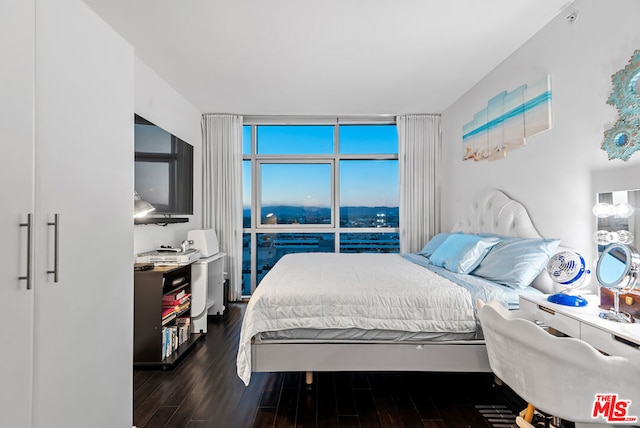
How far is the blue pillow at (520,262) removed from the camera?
2230 mm

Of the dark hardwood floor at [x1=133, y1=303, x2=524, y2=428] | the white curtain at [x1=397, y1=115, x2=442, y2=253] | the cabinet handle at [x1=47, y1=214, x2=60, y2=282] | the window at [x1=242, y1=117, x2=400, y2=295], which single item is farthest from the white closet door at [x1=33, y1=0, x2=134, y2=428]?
the white curtain at [x1=397, y1=115, x2=442, y2=253]

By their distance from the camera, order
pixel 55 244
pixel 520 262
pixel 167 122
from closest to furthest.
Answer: pixel 55 244 < pixel 520 262 < pixel 167 122

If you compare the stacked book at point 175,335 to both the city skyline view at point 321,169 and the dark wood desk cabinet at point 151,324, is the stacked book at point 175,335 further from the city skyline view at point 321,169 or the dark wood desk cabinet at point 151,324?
the city skyline view at point 321,169

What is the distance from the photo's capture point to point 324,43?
2.62 meters

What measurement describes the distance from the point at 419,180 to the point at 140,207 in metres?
3.37

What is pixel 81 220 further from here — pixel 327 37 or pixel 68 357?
pixel 327 37

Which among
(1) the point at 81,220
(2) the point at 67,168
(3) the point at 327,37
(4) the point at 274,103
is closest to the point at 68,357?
(1) the point at 81,220

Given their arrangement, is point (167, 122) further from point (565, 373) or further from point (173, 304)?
point (565, 373)

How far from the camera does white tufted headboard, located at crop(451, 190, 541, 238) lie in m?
2.62

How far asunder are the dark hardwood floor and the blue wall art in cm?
192

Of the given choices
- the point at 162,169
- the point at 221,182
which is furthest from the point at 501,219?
the point at 221,182

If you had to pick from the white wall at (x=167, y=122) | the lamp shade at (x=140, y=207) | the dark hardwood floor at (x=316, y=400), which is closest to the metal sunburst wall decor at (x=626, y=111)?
the dark hardwood floor at (x=316, y=400)

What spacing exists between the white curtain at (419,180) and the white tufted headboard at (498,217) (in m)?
0.87

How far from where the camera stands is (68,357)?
1261mm
